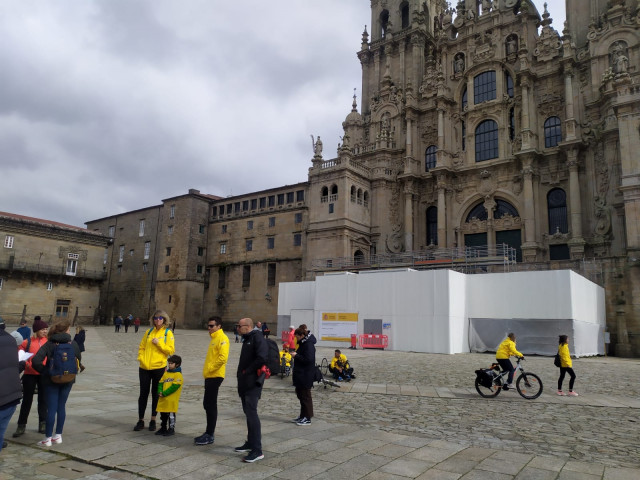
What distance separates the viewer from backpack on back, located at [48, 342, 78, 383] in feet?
24.6

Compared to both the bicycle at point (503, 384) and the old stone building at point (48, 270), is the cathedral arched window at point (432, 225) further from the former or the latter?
the old stone building at point (48, 270)

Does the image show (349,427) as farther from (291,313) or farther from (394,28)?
(394,28)

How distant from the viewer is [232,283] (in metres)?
52.3

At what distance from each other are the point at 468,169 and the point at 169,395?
40.0 metres

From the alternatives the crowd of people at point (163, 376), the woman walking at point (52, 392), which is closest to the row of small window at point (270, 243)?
the crowd of people at point (163, 376)

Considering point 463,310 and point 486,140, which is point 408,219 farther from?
point 463,310

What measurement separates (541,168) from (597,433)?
117 ft

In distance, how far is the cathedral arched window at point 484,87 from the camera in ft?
145

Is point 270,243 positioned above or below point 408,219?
below

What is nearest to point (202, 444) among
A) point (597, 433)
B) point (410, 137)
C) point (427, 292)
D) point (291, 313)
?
point (597, 433)

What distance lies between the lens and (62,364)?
7.52 m

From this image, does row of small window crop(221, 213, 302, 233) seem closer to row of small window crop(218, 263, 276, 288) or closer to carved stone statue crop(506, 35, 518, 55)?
row of small window crop(218, 263, 276, 288)

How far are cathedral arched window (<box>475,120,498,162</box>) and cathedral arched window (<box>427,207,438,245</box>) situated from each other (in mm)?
6266

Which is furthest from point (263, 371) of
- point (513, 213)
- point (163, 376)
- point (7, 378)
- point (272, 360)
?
point (513, 213)
